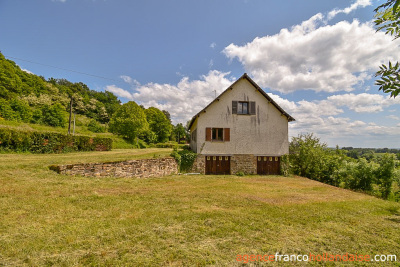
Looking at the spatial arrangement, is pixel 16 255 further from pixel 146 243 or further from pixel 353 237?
pixel 353 237

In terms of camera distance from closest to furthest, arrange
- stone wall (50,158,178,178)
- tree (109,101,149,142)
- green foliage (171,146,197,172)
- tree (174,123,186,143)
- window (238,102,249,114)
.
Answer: stone wall (50,158,178,178), green foliage (171,146,197,172), window (238,102,249,114), tree (109,101,149,142), tree (174,123,186,143)

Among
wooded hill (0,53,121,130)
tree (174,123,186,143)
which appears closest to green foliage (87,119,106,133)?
wooded hill (0,53,121,130)

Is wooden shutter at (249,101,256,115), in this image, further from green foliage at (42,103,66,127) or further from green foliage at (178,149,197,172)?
green foliage at (42,103,66,127)

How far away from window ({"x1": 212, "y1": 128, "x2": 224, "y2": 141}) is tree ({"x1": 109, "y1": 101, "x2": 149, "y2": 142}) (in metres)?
23.6

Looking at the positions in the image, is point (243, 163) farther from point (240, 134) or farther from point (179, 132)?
point (179, 132)

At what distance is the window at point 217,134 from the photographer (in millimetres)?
17219

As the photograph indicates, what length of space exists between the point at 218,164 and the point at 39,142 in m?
16.8

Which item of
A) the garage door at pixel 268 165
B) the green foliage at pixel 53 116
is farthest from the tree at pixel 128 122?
the garage door at pixel 268 165

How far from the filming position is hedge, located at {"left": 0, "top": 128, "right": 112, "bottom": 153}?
1458cm

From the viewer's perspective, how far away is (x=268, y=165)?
1755 centimetres

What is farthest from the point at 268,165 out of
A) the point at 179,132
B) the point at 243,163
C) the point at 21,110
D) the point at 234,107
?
the point at 179,132

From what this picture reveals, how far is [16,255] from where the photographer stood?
341cm

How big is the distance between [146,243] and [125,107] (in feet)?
119

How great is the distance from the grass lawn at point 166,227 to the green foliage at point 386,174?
6.24 meters
